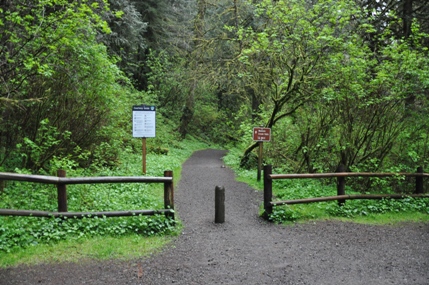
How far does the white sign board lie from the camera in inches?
471

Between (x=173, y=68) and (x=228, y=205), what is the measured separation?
813 inches

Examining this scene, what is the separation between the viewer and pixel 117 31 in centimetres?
2122

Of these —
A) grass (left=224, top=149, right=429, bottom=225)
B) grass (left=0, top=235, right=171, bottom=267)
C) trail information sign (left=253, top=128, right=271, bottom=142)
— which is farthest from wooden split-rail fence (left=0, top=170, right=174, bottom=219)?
trail information sign (left=253, top=128, right=271, bottom=142)

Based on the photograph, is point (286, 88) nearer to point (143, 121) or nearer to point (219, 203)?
point (143, 121)

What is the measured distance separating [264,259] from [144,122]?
25.0ft

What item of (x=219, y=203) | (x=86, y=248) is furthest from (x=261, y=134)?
(x=86, y=248)

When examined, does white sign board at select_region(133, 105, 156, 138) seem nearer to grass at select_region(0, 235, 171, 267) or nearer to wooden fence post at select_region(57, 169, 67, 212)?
wooden fence post at select_region(57, 169, 67, 212)

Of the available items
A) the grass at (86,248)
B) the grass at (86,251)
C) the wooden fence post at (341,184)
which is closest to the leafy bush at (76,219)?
the grass at (86,248)

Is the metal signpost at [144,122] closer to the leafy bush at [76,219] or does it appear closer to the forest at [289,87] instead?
the forest at [289,87]

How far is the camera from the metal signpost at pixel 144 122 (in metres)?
12.0

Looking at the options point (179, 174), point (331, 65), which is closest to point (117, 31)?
point (179, 174)

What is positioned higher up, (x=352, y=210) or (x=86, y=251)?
(x=86, y=251)

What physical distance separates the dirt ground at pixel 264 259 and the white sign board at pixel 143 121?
14.1 ft

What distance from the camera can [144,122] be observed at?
1205 cm
